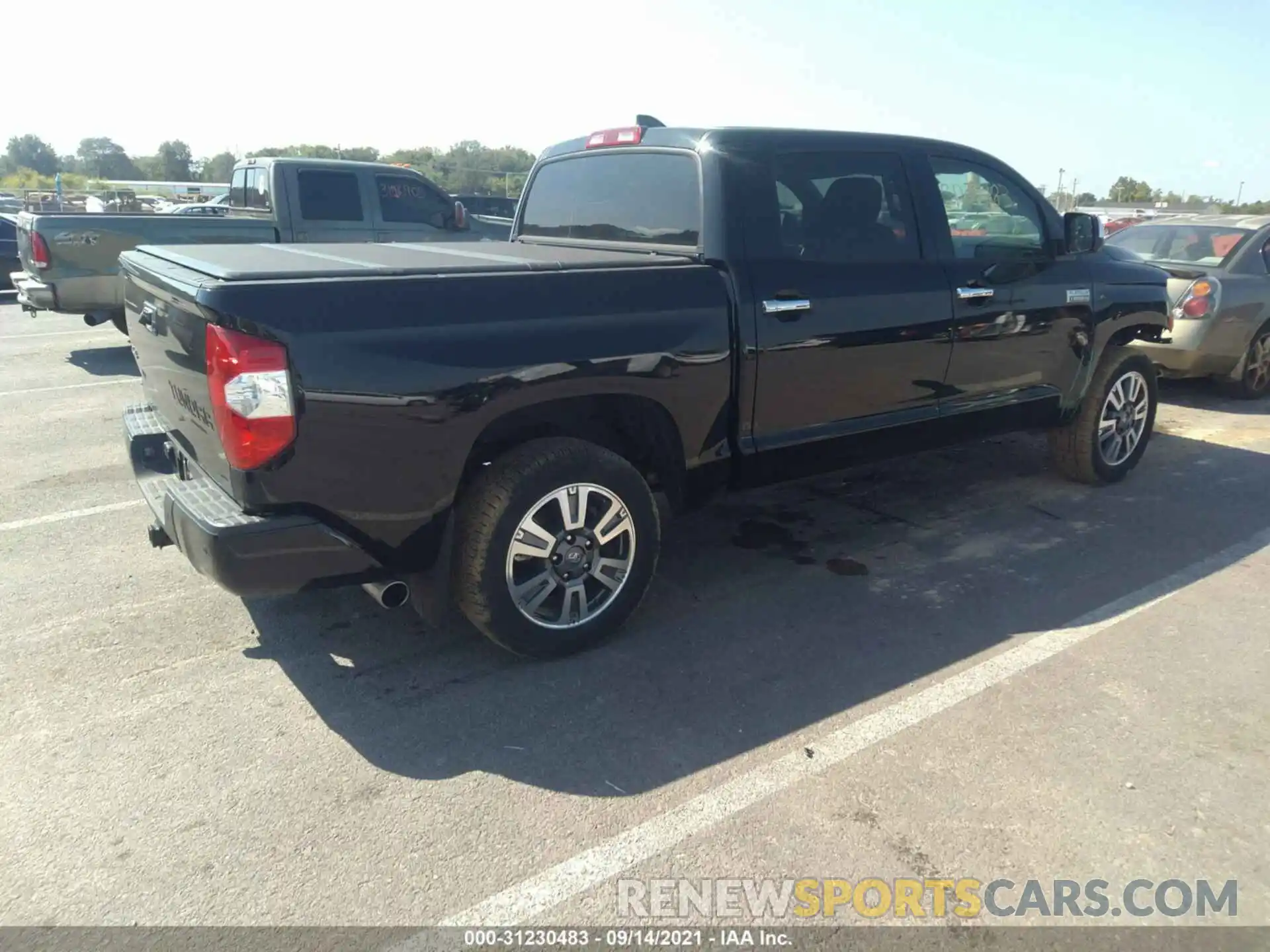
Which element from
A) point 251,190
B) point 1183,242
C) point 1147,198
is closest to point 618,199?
point 1183,242

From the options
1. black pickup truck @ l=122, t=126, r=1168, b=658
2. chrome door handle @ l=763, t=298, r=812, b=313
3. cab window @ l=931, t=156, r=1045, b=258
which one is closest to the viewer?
black pickup truck @ l=122, t=126, r=1168, b=658

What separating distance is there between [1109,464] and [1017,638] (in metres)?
2.55

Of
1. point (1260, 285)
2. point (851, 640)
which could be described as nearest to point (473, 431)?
point (851, 640)

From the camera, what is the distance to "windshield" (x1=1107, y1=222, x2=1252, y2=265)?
8352 mm

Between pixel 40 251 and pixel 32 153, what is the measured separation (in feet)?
296

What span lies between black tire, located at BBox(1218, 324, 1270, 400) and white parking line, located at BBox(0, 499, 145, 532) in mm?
8787

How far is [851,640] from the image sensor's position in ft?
12.6

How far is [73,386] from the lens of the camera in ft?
26.8

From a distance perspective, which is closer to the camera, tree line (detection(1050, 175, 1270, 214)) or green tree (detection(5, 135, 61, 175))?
tree line (detection(1050, 175, 1270, 214))

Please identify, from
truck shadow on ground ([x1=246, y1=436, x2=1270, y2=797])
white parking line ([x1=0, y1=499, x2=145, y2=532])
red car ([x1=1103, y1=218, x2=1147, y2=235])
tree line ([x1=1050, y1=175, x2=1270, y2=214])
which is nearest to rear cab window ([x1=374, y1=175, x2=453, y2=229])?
white parking line ([x1=0, y1=499, x2=145, y2=532])

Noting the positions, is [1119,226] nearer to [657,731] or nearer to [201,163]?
[657,731]

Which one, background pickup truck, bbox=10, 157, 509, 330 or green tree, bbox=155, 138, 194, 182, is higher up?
green tree, bbox=155, 138, 194, 182

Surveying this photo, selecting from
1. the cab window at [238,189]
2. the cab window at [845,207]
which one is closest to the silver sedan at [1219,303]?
the cab window at [845,207]

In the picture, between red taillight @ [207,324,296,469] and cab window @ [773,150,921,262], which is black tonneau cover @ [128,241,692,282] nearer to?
red taillight @ [207,324,296,469]
